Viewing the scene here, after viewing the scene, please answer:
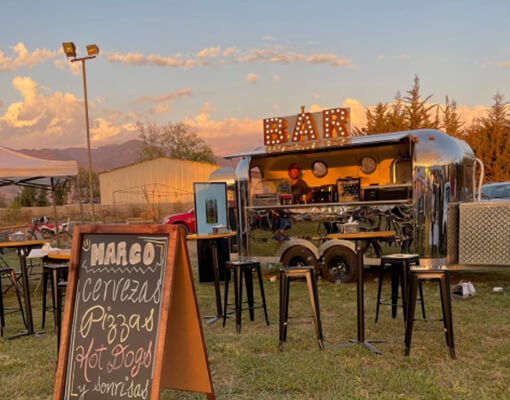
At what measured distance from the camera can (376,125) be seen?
20.2 metres

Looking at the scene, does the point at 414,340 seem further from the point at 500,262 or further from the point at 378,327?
the point at 500,262

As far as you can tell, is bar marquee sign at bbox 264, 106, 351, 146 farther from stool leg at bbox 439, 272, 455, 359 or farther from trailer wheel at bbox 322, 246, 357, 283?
stool leg at bbox 439, 272, 455, 359

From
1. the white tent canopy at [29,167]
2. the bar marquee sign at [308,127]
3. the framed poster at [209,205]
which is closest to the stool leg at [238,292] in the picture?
the framed poster at [209,205]

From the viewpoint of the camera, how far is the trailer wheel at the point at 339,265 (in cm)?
813

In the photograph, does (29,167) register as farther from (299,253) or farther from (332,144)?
(332,144)

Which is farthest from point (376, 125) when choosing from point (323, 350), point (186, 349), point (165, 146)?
point (165, 146)

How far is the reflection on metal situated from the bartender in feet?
4.67

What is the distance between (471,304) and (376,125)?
48.8 feet

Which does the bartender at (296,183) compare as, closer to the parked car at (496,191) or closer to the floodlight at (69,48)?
the parked car at (496,191)

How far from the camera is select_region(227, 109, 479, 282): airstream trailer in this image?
23.7 ft

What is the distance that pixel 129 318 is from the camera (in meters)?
2.98

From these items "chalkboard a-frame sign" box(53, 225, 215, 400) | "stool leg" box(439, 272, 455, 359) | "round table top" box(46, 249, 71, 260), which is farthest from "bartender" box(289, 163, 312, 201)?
"chalkboard a-frame sign" box(53, 225, 215, 400)

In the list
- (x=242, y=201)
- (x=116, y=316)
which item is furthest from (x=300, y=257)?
(x=116, y=316)

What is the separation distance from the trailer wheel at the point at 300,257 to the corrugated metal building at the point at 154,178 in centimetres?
2632
